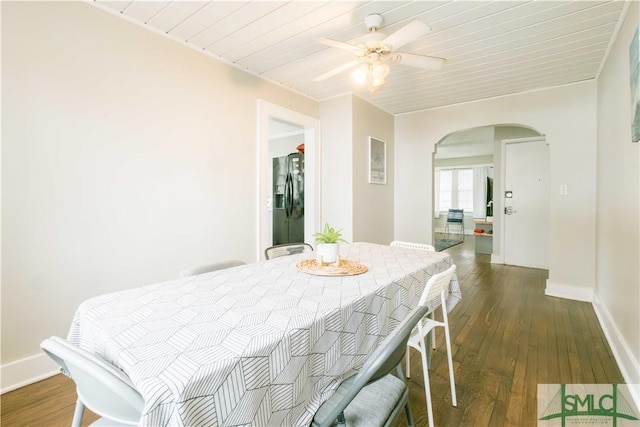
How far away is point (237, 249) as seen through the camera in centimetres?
293

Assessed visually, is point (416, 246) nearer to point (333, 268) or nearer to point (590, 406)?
point (333, 268)

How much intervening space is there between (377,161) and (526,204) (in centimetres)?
271

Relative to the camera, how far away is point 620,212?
7.01 feet

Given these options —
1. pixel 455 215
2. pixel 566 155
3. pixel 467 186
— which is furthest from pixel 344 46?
pixel 467 186

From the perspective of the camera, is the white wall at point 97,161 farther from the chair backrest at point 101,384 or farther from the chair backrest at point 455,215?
the chair backrest at point 455,215

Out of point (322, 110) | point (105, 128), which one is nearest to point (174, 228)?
point (105, 128)

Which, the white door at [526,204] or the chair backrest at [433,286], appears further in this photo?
the white door at [526,204]

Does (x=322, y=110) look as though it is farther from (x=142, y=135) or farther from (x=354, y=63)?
(x=142, y=135)

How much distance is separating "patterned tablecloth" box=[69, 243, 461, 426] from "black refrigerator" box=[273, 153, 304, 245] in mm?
3160

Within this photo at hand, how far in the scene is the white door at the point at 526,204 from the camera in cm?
468

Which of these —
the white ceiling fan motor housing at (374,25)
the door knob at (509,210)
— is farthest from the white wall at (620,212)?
the door knob at (509,210)

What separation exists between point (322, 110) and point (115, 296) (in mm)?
3231

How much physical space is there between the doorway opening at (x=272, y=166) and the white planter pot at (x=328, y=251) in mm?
1518

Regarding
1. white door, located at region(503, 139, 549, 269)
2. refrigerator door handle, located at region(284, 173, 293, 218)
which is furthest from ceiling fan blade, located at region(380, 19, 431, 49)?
white door, located at region(503, 139, 549, 269)
